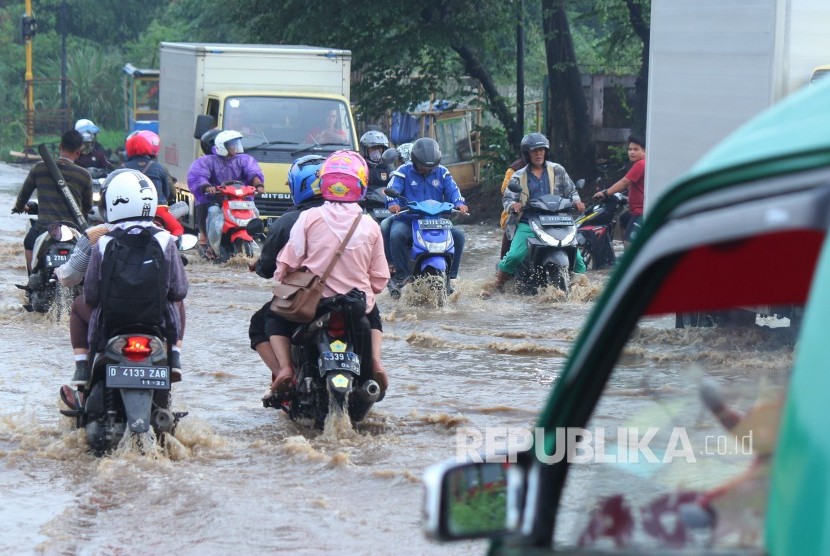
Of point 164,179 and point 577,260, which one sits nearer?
point 164,179

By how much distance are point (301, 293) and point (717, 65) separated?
448cm

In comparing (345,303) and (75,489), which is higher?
(345,303)

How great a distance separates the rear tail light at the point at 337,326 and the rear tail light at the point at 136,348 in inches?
39.8

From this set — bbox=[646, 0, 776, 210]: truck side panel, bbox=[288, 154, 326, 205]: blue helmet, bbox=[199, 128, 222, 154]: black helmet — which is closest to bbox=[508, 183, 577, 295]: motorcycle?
bbox=[646, 0, 776, 210]: truck side panel

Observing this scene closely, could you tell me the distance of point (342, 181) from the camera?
738 centimetres

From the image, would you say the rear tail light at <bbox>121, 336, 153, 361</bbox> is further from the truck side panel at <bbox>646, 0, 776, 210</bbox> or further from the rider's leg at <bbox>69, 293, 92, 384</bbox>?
the truck side panel at <bbox>646, 0, 776, 210</bbox>

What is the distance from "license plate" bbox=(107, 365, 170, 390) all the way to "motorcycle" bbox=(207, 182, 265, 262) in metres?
8.91

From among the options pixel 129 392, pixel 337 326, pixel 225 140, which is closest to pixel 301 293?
pixel 337 326

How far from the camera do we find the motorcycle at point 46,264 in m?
11.3

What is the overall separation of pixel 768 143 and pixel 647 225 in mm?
295

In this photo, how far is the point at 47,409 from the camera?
858 cm

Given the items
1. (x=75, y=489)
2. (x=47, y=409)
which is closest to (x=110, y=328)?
(x=75, y=489)

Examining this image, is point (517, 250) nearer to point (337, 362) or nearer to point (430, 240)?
point (430, 240)

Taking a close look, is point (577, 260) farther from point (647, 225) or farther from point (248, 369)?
point (647, 225)
